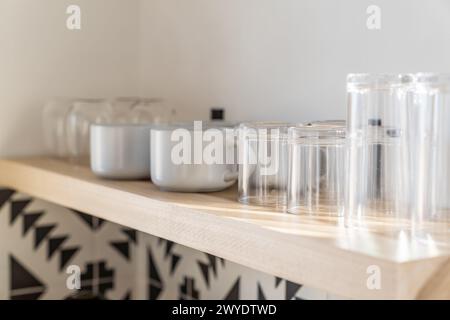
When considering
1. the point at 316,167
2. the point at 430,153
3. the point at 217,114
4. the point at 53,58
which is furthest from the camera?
the point at 53,58

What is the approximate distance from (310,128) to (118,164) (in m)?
0.38

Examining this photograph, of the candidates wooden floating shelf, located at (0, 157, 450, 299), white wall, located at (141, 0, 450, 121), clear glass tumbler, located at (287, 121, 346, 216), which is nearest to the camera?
wooden floating shelf, located at (0, 157, 450, 299)

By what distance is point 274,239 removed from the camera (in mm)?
779

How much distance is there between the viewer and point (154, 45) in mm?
1551

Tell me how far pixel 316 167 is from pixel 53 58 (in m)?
0.78

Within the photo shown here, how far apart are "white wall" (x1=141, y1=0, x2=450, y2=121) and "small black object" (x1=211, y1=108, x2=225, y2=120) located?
2cm

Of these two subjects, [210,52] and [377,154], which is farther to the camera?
[210,52]

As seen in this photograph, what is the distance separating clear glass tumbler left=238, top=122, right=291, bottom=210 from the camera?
974 mm

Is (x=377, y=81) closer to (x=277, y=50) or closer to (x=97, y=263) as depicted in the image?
(x=277, y=50)

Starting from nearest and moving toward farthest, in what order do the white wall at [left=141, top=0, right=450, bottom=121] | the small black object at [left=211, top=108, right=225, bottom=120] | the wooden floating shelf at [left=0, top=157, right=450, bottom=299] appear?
the wooden floating shelf at [left=0, top=157, right=450, bottom=299] < the white wall at [left=141, top=0, right=450, bottom=121] < the small black object at [left=211, top=108, right=225, bottom=120]

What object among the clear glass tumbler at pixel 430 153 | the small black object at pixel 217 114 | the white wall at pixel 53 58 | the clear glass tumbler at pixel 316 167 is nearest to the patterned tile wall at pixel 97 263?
the white wall at pixel 53 58

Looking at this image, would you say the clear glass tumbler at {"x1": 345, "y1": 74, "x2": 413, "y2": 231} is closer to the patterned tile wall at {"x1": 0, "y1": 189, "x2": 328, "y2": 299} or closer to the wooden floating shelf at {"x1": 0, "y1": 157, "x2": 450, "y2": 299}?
the wooden floating shelf at {"x1": 0, "y1": 157, "x2": 450, "y2": 299}

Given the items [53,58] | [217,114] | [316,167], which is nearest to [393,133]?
[316,167]

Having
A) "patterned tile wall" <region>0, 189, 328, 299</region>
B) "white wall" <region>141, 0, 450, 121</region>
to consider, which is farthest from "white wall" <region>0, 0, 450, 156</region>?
"patterned tile wall" <region>0, 189, 328, 299</region>
